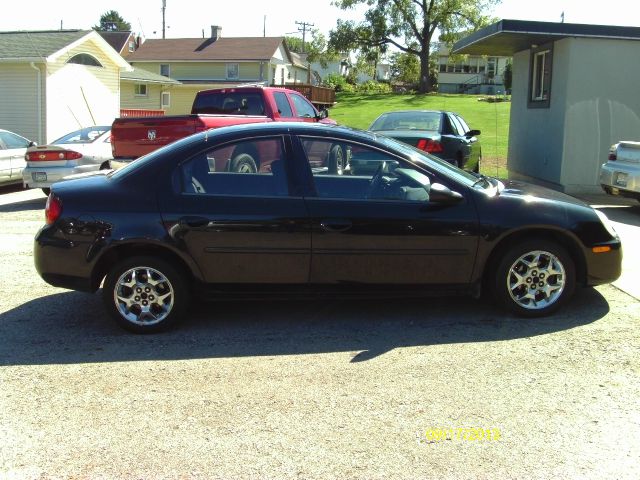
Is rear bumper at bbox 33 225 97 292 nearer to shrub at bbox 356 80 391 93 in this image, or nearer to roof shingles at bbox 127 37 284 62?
roof shingles at bbox 127 37 284 62

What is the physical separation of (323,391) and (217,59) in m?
50.9

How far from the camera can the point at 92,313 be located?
239 inches

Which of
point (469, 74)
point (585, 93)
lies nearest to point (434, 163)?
point (585, 93)

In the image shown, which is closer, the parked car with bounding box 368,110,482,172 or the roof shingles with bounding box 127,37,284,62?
the parked car with bounding box 368,110,482,172

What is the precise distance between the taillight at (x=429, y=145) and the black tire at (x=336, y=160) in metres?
6.51

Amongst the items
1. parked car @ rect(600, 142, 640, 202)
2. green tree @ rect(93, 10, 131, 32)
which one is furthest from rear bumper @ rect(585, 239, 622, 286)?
green tree @ rect(93, 10, 131, 32)

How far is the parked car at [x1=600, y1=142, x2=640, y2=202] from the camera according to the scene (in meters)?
10.4

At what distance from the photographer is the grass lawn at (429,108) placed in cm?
3344

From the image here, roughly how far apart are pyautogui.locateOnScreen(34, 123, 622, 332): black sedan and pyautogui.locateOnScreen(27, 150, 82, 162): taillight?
760cm

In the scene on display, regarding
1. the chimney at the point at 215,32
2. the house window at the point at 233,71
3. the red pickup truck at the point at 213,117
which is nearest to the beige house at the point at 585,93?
the red pickup truck at the point at 213,117

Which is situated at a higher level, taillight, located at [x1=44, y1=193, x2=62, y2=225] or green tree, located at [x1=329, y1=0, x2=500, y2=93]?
green tree, located at [x1=329, y1=0, x2=500, y2=93]

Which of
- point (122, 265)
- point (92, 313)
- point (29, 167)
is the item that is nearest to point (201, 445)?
point (122, 265)

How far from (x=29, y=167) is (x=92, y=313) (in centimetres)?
760

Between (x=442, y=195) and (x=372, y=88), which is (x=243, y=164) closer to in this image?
(x=442, y=195)
